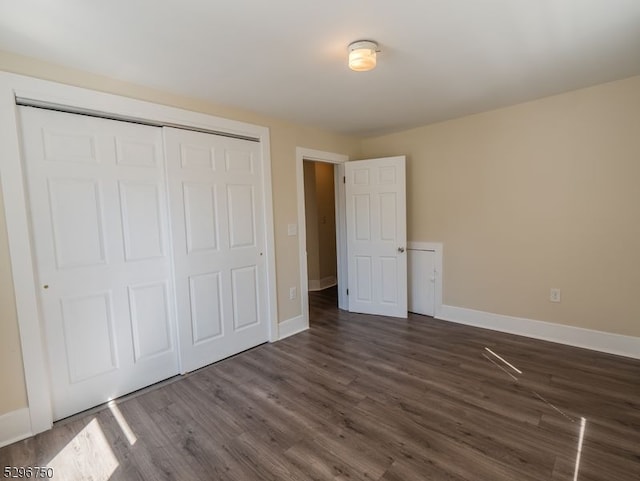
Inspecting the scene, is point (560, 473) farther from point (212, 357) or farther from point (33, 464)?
point (33, 464)

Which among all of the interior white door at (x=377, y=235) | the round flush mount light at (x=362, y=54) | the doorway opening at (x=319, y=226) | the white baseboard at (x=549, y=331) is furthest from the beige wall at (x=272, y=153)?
the white baseboard at (x=549, y=331)

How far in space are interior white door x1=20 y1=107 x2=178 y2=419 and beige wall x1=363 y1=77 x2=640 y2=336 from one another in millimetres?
3025

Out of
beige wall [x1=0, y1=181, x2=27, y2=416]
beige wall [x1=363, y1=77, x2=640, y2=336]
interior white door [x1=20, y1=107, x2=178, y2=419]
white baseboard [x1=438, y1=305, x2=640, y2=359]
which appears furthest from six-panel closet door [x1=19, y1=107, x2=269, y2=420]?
white baseboard [x1=438, y1=305, x2=640, y2=359]

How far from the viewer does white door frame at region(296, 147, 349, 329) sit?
3.61 m

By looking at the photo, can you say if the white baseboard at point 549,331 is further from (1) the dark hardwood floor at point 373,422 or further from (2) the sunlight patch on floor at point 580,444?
(2) the sunlight patch on floor at point 580,444

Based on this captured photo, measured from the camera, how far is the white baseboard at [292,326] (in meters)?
3.45

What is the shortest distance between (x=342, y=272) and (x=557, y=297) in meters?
2.42

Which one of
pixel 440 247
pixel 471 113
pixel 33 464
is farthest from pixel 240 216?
pixel 471 113

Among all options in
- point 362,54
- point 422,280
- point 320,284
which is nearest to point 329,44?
point 362,54

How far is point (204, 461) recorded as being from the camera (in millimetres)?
1741

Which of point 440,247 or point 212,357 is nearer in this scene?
point 212,357

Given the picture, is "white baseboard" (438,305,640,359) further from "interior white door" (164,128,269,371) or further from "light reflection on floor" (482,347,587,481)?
"interior white door" (164,128,269,371)

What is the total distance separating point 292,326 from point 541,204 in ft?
9.43

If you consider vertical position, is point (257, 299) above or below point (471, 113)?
below
